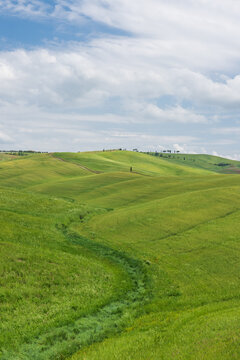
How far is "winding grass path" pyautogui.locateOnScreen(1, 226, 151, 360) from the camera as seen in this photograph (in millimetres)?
17219

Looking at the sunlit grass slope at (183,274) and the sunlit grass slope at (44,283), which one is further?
the sunlit grass slope at (44,283)

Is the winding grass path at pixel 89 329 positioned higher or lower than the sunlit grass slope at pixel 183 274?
lower

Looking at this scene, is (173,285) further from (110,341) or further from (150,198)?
(150,198)

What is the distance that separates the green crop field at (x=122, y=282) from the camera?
17.1 m

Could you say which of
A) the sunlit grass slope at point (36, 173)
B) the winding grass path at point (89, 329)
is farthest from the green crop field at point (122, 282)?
the sunlit grass slope at point (36, 173)

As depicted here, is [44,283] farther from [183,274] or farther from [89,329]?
[183,274]

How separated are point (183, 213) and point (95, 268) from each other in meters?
24.6

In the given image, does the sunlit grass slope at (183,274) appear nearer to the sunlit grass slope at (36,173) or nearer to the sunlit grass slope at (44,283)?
the sunlit grass slope at (44,283)

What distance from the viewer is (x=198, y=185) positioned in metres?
82.6

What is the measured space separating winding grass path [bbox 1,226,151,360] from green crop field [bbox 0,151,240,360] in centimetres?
7

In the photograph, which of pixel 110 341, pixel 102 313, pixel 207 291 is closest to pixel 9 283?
pixel 102 313

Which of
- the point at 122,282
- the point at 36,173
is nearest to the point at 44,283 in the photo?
the point at 122,282

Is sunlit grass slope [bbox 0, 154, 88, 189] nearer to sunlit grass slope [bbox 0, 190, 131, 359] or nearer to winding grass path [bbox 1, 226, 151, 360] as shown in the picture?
sunlit grass slope [bbox 0, 190, 131, 359]

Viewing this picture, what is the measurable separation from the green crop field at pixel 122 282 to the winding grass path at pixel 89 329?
0.23 feet
